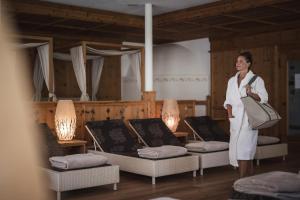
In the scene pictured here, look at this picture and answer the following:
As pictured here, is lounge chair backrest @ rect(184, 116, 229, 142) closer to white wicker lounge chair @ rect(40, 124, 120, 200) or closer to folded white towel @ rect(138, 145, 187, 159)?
folded white towel @ rect(138, 145, 187, 159)

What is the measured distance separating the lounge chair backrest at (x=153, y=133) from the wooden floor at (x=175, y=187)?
66cm

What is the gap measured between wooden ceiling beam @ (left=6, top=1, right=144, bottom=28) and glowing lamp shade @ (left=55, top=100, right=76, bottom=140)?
177cm

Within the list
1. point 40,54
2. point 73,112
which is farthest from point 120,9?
point 73,112

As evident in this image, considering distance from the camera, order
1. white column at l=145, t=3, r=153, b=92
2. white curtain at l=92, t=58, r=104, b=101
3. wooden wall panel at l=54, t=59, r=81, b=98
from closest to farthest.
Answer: white column at l=145, t=3, r=153, b=92 < white curtain at l=92, t=58, r=104, b=101 < wooden wall panel at l=54, t=59, r=81, b=98

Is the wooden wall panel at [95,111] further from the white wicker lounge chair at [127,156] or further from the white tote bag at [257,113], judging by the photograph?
the white tote bag at [257,113]

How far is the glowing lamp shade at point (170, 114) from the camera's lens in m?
7.12

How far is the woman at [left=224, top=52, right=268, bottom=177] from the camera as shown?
12.4ft

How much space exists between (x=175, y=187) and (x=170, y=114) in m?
2.62

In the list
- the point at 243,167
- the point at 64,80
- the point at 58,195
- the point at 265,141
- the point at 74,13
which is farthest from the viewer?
the point at 64,80

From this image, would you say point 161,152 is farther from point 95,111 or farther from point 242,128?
Result: point 95,111

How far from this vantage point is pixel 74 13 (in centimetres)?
703

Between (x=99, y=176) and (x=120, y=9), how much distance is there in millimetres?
3952

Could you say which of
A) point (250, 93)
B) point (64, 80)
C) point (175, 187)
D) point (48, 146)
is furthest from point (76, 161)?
point (64, 80)

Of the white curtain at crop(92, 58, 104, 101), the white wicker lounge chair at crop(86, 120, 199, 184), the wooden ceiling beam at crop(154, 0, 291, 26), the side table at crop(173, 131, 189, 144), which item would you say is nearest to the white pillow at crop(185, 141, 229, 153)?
the white wicker lounge chair at crop(86, 120, 199, 184)
